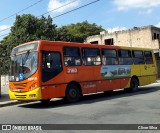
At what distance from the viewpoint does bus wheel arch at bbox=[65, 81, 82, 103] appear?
51.4ft

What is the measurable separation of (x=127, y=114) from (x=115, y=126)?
83.6 inches

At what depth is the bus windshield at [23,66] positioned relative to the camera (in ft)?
47.4

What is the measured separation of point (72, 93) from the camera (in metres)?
15.9

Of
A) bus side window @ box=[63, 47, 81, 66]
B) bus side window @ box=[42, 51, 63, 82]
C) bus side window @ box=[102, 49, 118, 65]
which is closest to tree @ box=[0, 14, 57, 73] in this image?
bus side window @ box=[102, 49, 118, 65]

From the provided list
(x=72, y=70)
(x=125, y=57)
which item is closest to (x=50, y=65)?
(x=72, y=70)

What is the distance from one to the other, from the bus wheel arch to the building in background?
2688 centimetres

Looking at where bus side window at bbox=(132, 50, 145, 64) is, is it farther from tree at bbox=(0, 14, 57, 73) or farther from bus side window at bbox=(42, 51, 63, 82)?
tree at bbox=(0, 14, 57, 73)

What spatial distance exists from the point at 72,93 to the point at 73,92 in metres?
0.08

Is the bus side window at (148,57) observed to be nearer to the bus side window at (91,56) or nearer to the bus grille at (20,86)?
the bus side window at (91,56)

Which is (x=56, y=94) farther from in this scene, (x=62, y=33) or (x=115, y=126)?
(x=62, y=33)

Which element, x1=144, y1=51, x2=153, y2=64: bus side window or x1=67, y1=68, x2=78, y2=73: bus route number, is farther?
x1=144, y1=51, x2=153, y2=64: bus side window

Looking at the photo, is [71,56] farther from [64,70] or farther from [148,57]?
[148,57]

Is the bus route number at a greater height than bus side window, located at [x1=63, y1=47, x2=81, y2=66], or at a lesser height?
lesser

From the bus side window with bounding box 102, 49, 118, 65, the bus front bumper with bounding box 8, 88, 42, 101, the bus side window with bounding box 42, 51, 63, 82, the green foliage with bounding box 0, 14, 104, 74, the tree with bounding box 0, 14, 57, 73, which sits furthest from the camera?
the tree with bounding box 0, 14, 57, 73
